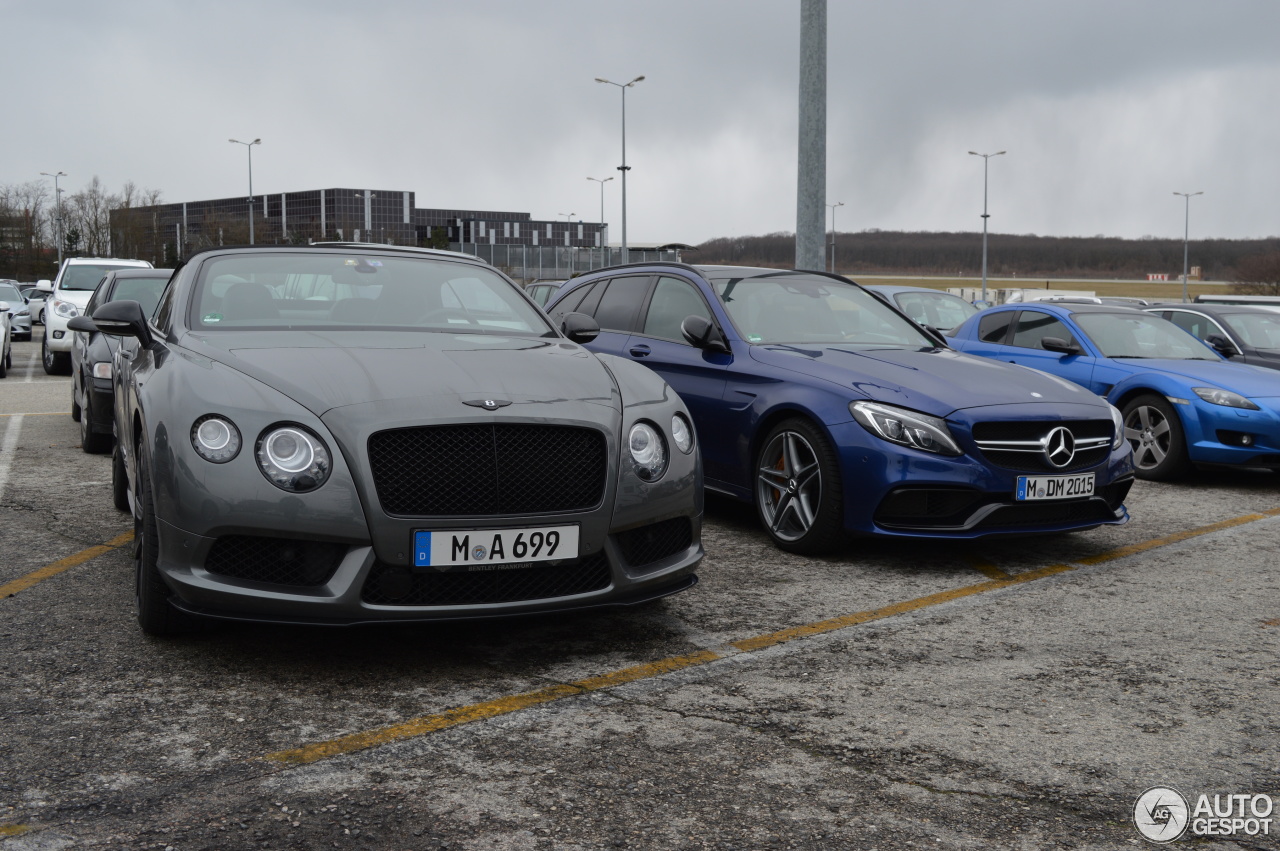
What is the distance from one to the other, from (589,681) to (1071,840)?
164cm

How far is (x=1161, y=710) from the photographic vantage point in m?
3.69

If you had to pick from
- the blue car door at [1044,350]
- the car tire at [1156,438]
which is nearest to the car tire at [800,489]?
the car tire at [1156,438]

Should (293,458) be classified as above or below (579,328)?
below

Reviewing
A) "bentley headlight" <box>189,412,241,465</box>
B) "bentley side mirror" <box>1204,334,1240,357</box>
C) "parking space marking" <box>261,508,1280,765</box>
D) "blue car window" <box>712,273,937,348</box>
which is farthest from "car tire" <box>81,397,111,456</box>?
"bentley side mirror" <box>1204,334,1240,357</box>

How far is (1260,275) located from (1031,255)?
74.6m

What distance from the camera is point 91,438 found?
908cm

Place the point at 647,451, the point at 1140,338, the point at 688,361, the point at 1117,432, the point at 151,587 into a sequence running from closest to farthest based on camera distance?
the point at 151,587
the point at 647,451
the point at 1117,432
the point at 688,361
the point at 1140,338

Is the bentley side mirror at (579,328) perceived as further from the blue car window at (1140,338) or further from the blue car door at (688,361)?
the blue car window at (1140,338)

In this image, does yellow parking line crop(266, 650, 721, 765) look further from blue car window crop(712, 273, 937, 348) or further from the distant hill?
the distant hill

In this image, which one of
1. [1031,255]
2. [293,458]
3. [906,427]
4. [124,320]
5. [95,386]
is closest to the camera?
[293,458]

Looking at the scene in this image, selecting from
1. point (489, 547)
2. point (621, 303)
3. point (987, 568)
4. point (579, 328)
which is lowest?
point (987, 568)

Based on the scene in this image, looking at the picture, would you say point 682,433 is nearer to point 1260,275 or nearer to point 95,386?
point 95,386

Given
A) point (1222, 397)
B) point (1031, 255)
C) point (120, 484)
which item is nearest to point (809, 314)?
point (1222, 397)

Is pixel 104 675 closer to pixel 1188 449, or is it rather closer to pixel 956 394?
pixel 956 394
